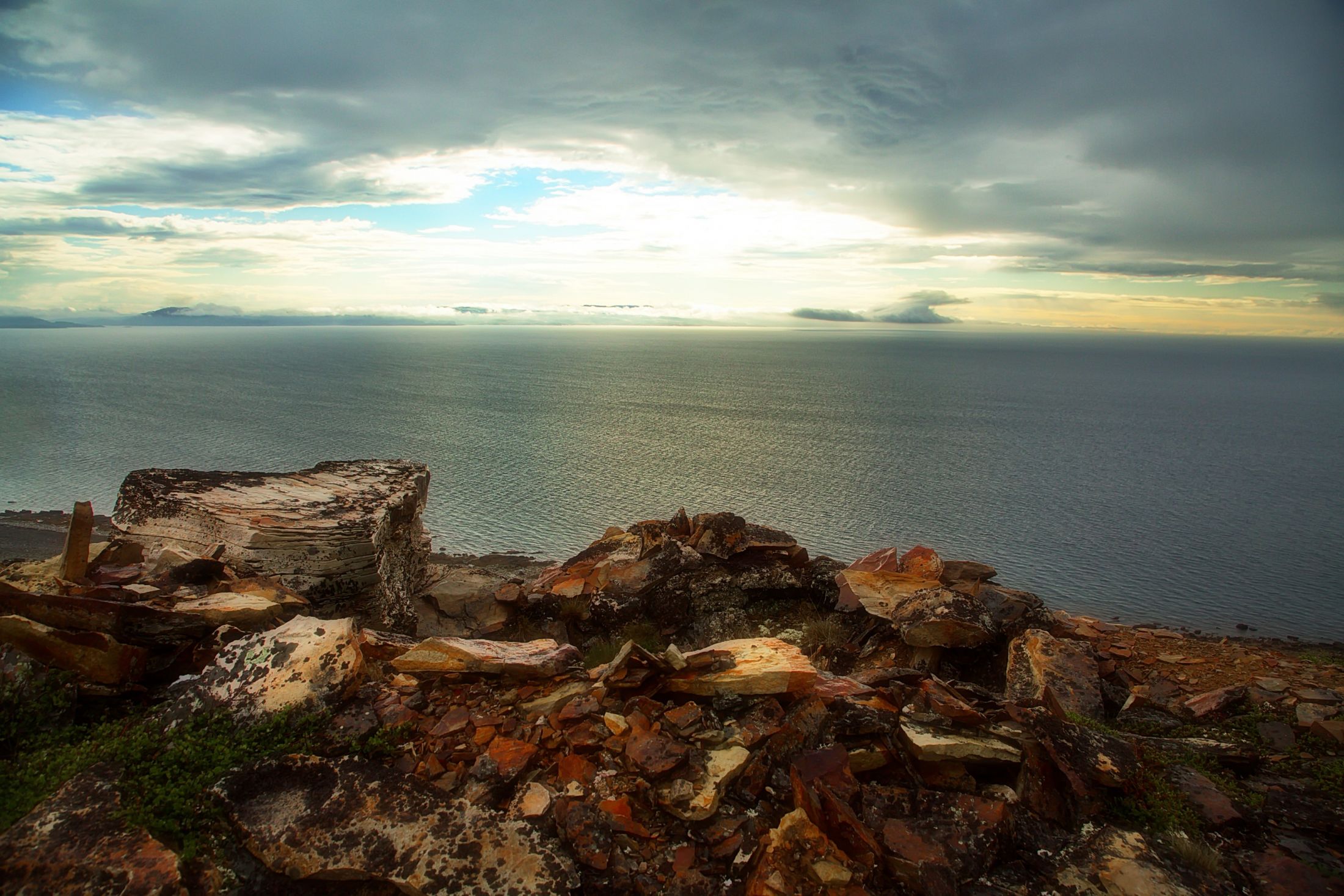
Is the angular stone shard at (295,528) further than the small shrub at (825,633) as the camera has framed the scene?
No

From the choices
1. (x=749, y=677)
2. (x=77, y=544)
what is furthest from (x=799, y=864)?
(x=77, y=544)

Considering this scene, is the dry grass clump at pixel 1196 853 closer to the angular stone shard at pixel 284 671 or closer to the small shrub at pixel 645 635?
the angular stone shard at pixel 284 671

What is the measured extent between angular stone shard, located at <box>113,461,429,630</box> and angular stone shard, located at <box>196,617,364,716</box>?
4.30m

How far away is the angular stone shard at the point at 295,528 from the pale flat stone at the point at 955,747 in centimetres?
947

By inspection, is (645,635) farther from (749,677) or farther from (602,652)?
(749,677)

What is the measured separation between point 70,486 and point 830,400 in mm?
84828

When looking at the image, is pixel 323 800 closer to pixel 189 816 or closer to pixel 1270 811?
pixel 189 816

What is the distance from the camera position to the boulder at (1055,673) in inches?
475

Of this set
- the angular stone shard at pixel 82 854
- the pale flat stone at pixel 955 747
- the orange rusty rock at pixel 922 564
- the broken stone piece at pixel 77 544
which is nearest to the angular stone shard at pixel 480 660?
the angular stone shard at pixel 82 854

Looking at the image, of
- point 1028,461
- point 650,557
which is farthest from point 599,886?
point 1028,461

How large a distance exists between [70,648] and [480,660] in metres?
4.38

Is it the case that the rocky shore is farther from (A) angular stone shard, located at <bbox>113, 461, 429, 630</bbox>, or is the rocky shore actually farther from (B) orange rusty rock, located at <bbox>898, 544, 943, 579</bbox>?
(B) orange rusty rock, located at <bbox>898, 544, 943, 579</bbox>

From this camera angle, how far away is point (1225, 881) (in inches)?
262

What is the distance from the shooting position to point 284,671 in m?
7.63
